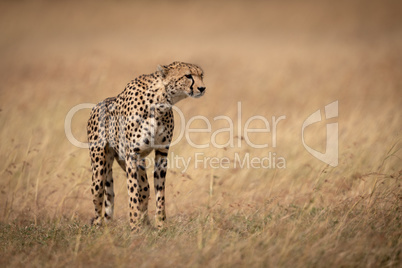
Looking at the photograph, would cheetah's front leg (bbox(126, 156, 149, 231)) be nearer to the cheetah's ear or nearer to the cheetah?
the cheetah

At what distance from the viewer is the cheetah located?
490 cm

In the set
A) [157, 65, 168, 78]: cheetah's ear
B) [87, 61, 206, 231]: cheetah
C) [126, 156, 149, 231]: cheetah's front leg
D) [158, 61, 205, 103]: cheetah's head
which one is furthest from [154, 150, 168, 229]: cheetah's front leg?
[157, 65, 168, 78]: cheetah's ear

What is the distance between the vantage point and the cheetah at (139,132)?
4.90m

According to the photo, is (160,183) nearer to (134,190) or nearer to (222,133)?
(134,190)

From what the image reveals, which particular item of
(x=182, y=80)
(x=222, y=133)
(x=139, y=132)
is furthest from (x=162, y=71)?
(x=222, y=133)

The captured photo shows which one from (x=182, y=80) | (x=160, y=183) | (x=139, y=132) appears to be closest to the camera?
(x=182, y=80)

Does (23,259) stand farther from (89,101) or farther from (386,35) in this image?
(386,35)

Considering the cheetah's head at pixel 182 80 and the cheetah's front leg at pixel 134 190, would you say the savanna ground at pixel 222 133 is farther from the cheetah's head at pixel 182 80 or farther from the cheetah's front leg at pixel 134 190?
the cheetah's head at pixel 182 80


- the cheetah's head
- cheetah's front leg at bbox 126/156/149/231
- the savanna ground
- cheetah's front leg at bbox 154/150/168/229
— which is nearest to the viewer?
the savanna ground

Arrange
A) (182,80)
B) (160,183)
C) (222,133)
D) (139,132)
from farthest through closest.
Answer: (222,133) < (160,183) < (139,132) < (182,80)

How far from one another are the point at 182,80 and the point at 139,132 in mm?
623

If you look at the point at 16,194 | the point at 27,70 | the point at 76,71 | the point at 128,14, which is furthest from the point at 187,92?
the point at 128,14

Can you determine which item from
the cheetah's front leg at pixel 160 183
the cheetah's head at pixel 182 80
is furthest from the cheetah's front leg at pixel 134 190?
the cheetah's head at pixel 182 80

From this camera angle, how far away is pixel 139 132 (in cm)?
497
